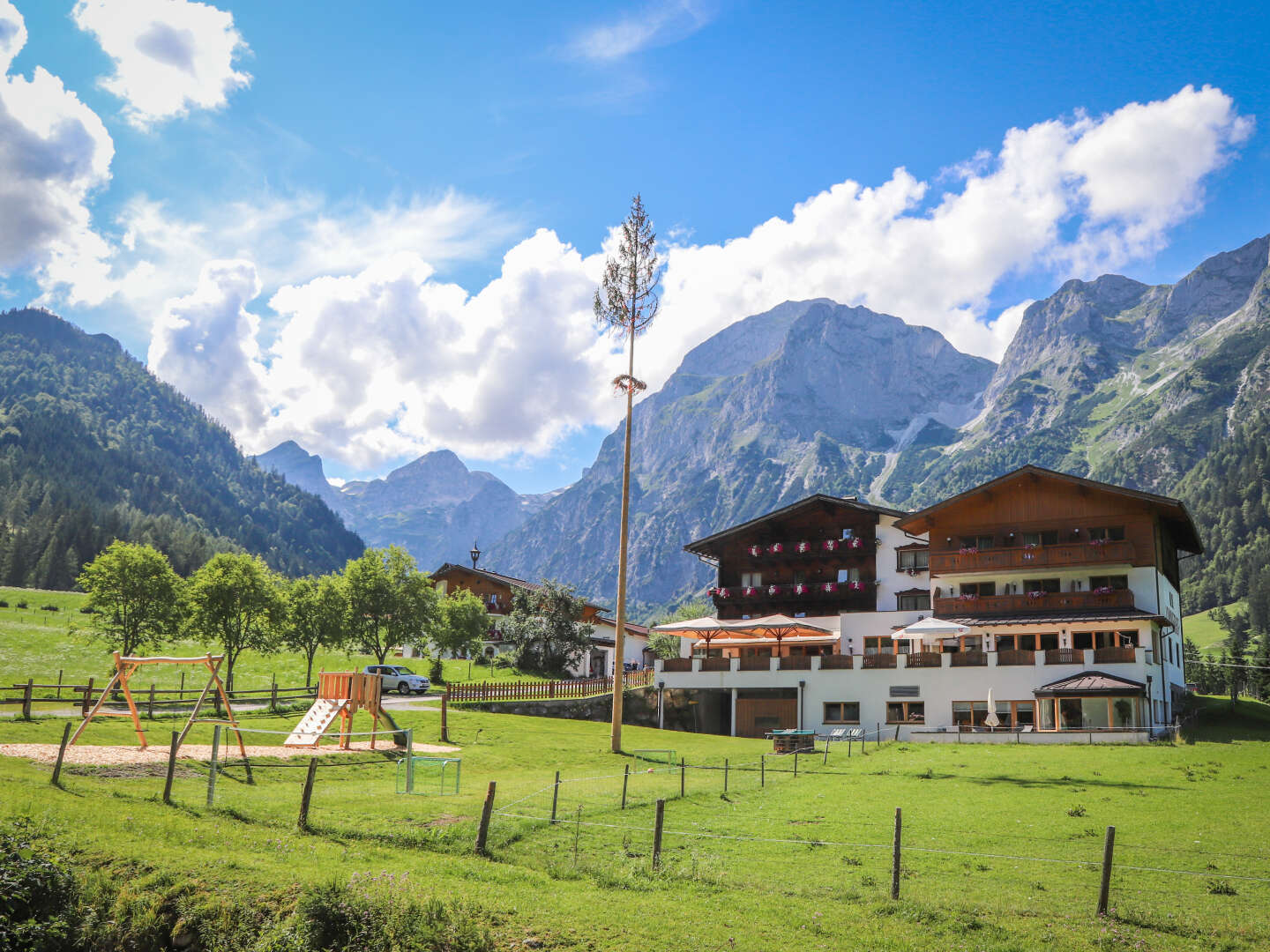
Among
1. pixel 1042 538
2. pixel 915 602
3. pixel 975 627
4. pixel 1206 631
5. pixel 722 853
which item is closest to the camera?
pixel 722 853

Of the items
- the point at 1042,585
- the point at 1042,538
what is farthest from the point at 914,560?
the point at 1042,585

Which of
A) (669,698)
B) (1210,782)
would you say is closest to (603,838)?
(1210,782)

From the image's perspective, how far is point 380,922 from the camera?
1430 centimetres

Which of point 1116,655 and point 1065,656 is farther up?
point 1116,655

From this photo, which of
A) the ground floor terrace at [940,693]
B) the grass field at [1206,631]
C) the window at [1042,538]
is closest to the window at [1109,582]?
the window at [1042,538]

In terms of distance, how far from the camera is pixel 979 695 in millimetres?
50344

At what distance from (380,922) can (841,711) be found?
144 feet

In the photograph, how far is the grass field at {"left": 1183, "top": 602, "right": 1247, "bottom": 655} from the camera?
527ft

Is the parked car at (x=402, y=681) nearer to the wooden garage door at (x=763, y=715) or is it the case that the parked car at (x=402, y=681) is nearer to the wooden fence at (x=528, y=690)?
the wooden fence at (x=528, y=690)

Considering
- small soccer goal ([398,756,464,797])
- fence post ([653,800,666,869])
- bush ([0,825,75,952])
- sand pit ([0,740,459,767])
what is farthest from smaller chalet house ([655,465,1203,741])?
bush ([0,825,75,952])

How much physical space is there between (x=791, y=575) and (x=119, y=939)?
58.4 m

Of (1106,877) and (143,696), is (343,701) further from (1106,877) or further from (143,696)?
(1106,877)

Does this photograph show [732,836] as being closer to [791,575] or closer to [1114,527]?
[1114,527]

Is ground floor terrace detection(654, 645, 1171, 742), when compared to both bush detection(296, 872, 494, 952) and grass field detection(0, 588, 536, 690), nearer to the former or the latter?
grass field detection(0, 588, 536, 690)
